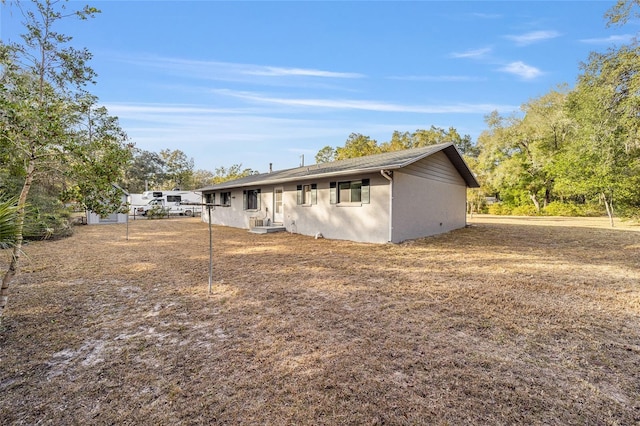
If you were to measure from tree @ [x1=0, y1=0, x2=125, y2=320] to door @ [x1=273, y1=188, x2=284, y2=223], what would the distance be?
990cm

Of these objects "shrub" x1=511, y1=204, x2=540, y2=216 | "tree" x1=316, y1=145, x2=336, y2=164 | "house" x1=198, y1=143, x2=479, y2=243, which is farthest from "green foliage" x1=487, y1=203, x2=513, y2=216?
"tree" x1=316, y1=145, x2=336, y2=164

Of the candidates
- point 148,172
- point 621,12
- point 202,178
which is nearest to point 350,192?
point 621,12

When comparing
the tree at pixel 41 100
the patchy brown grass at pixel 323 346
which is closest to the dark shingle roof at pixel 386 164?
Answer: the patchy brown grass at pixel 323 346

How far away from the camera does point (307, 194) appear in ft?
40.2

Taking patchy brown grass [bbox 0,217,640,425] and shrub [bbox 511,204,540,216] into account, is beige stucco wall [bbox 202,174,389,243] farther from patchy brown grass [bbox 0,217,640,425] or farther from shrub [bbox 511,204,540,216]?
shrub [bbox 511,204,540,216]

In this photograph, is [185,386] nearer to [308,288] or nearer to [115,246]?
[308,288]

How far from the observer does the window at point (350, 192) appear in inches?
399

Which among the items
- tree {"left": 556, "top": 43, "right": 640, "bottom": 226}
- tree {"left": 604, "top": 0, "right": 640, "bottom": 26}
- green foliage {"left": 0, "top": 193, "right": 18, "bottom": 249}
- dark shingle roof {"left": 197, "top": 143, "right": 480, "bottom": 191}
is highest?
tree {"left": 604, "top": 0, "right": 640, "bottom": 26}

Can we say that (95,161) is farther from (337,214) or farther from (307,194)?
(307,194)

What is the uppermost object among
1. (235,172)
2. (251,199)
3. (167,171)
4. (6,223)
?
(167,171)

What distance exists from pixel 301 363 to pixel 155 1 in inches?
386

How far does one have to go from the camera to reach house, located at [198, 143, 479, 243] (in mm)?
9656

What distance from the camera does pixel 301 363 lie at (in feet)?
8.72

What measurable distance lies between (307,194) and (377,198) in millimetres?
3566
